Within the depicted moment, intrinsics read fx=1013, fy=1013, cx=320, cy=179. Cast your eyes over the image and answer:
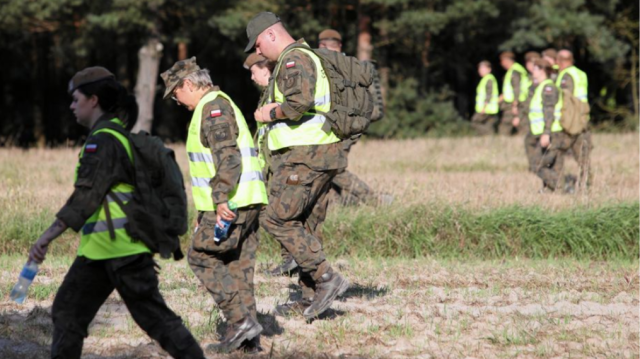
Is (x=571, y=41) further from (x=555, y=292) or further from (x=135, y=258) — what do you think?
(x=135, y=258)

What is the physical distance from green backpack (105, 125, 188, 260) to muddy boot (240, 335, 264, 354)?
3.91ft

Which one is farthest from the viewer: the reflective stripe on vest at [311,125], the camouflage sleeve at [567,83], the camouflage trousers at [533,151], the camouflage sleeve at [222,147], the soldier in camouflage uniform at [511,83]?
the soldier in camouflage uniform at [511,83]

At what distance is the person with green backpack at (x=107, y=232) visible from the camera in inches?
194

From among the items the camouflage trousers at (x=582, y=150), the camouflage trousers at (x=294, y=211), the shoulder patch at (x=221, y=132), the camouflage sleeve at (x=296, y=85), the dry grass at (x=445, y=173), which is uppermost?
the camouflage sleeve at (x=296, y=85)

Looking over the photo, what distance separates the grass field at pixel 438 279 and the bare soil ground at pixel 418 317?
14 mm

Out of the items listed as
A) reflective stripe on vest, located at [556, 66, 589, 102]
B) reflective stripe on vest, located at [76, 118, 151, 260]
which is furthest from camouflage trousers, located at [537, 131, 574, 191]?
reflective stripe on vest, located at [76, 118, 151, 260]

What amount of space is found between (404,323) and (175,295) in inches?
75.5

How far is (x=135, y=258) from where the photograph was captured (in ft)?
16.5

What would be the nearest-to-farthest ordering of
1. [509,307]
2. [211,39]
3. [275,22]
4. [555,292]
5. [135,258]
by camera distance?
[135,258] < [275,22] < [509,307] < [555,292] < [211,39]

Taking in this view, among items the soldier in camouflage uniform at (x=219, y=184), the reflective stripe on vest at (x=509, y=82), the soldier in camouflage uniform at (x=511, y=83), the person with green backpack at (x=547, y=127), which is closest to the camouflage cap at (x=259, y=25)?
the soldier in camouflage uniform at (x=219, y=184)

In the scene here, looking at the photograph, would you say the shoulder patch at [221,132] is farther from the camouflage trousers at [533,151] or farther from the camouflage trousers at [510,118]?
the camouflage trousers at [510,118]

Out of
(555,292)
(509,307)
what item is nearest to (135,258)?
(509,307)

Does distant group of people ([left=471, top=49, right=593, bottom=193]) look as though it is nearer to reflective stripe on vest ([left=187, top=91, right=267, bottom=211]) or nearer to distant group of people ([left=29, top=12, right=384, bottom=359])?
distant group of people ([left=29, top=12, right=384, bottom=359])

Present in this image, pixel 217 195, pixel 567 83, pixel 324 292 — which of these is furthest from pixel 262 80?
pixel 567 83
